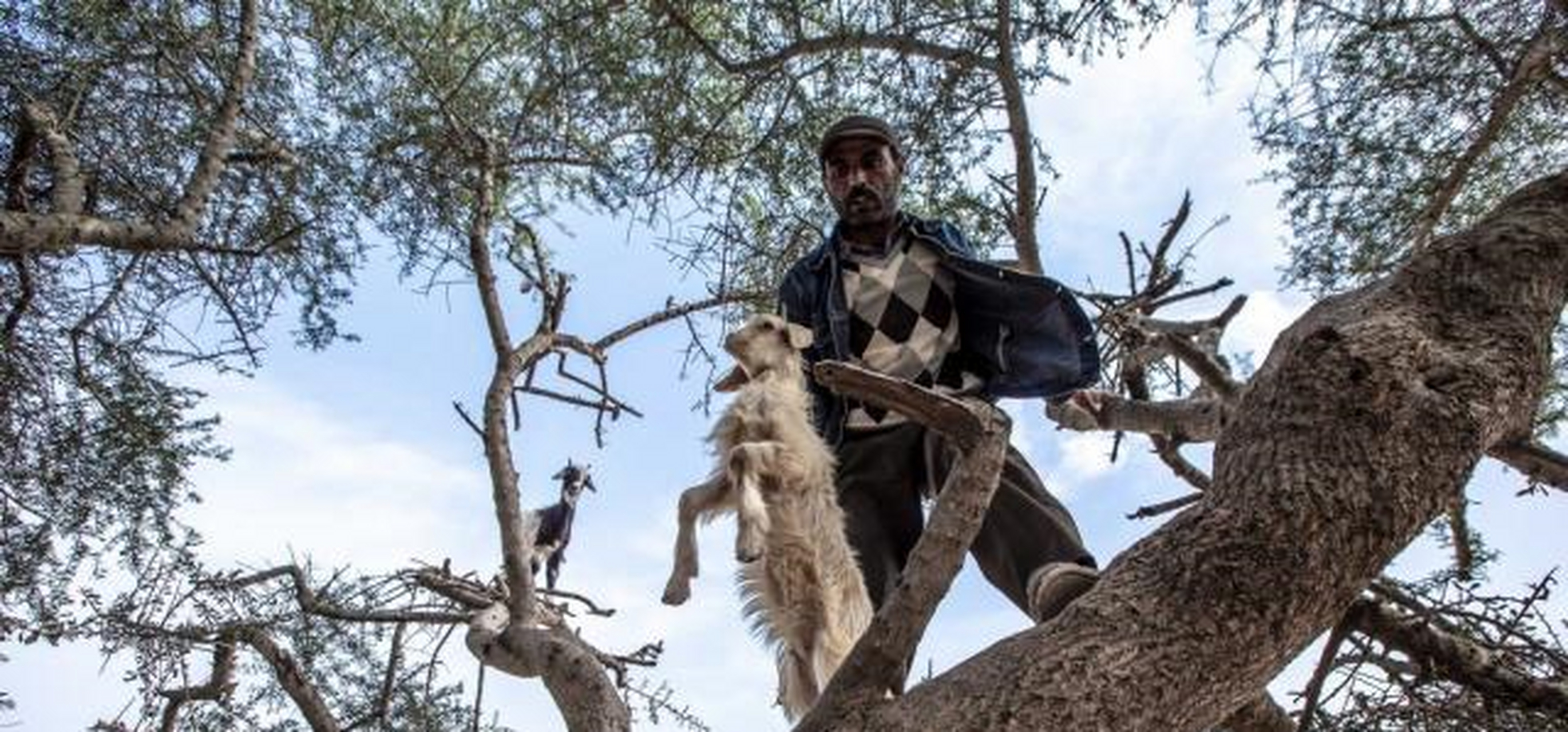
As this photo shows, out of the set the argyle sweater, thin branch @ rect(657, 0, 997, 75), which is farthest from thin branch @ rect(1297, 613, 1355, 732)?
thin branch @ rect(657, 0, 997, 75)

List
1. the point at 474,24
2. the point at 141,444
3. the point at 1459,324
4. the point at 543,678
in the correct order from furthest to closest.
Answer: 1. the point at 474,24
2. the point at 141,444
3. the point at 543,678
4. the point at 1459,324

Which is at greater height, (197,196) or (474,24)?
(474,24)

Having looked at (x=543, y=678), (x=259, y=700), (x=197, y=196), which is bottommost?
(x=543, y=678)

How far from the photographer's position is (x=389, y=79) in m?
6.04

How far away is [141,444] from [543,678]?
254 centimetres

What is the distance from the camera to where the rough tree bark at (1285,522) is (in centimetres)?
203

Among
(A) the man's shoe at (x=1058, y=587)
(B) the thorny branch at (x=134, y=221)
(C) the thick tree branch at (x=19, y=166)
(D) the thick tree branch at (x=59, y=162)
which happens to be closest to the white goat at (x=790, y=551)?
(A) the man's shoe at (x=1058, y=587)

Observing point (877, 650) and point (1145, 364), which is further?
point (1145, 364)

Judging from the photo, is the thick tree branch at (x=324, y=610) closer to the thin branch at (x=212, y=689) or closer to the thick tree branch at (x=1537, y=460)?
the thin branch at (x=212, y=689)

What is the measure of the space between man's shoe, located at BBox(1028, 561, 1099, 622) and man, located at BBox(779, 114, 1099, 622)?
16.3 inches

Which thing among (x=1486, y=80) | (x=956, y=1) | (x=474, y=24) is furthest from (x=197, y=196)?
(x=1486, y=80)

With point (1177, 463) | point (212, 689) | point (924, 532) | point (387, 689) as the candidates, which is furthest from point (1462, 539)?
point (212, 689)

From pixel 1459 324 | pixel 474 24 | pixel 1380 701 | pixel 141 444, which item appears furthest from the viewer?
pixel 474 24

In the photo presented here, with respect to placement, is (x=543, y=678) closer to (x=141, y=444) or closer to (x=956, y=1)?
(x=141, y=444)
